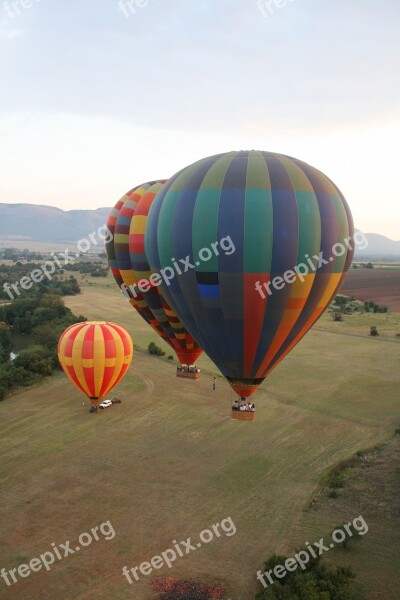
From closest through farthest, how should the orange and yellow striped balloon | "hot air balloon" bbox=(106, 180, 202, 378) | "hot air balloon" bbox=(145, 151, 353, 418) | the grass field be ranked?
1. the grass field
2. "hot air balloon" bbox=(145, 151, 353, 418)
3. "hot air balloon" bbox=(106, 180, 202, 378)
4. the orange and yellow striped balloon

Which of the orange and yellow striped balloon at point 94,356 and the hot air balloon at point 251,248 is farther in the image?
the orange and yellow striped balloon at point 94,356

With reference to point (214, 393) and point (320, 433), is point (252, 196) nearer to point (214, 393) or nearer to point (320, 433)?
point (320, 433)

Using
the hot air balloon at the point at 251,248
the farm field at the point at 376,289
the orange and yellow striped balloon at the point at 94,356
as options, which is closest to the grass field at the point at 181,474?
the orange and yellow striped balloon at the point at 94,356

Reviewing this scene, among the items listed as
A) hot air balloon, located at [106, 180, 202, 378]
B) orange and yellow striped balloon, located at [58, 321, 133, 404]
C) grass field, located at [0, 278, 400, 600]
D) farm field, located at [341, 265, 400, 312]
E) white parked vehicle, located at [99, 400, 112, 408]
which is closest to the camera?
grass field, located at [0, 278, 400, 600]

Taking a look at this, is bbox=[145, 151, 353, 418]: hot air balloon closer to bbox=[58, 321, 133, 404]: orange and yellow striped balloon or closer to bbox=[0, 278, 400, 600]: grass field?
bbox=[0, 278, 400, 600]: grass field

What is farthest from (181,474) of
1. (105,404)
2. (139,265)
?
(139,265)

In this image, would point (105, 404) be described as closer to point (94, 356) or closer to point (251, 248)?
point (94, 356)

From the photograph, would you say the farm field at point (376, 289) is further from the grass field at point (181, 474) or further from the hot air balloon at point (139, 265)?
the hot air balloon at point (139, 265)

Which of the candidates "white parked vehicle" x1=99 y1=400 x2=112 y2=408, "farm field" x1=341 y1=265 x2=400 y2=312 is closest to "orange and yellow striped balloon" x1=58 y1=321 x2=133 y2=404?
"white parked vehicle" x1=99 y1=400 x2=112 y2=408
